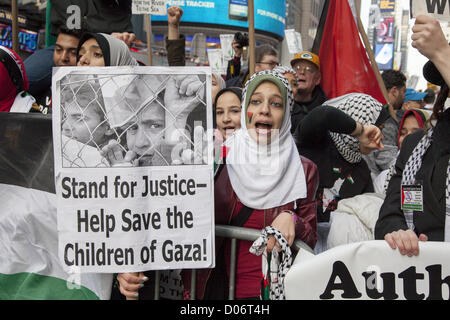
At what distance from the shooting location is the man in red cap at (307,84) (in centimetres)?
434

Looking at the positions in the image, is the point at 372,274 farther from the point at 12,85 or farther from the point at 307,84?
the point at 307,84

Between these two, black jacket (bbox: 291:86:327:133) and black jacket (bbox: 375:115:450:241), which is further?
black jacket (bbox: 291:86:327:133)

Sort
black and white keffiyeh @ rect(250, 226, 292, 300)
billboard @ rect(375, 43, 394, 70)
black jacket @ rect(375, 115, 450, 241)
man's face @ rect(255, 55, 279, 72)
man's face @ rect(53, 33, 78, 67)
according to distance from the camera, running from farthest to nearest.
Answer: billboard @ rect(375, 43, 394, 70)
man's face @ rect(255, 55, 279, 72)
man's face @ rect(53, 33, 78, 67)
black and white keffiyeh @ rect(250, 226, 292, 300)
black jacket @ rect(375, 115, 450, 241)

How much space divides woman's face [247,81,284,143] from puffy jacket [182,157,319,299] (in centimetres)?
23

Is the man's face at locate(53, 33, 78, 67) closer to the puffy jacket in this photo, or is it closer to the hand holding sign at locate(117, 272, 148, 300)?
the puffy jacket

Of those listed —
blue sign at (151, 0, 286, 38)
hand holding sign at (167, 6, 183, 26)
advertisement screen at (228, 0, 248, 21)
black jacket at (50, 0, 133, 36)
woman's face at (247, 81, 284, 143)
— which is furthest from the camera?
blue sign at (151, 0, 286, 38)

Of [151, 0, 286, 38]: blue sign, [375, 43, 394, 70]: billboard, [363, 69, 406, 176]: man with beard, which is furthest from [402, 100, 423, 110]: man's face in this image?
[375, 43, 394, 70]: billboard

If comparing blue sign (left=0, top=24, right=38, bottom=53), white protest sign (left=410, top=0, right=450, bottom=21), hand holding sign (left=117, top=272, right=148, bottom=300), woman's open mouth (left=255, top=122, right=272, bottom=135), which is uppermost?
blue sign (left=0, top=24, right=38, bottom=53)

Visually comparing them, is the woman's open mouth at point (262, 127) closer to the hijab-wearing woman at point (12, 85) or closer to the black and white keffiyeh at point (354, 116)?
the black and white keffiyeh at point (354, 116)

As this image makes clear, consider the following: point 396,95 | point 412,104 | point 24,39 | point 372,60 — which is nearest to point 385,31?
point 24,39

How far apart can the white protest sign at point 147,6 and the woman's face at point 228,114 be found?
1.16 metres

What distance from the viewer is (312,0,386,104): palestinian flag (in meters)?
4.80

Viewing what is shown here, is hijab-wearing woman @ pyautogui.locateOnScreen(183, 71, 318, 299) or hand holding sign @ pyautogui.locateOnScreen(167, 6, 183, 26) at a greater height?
hand holding sign @ pyautogui.locateOnScreen(167, 6, 183, 26)
